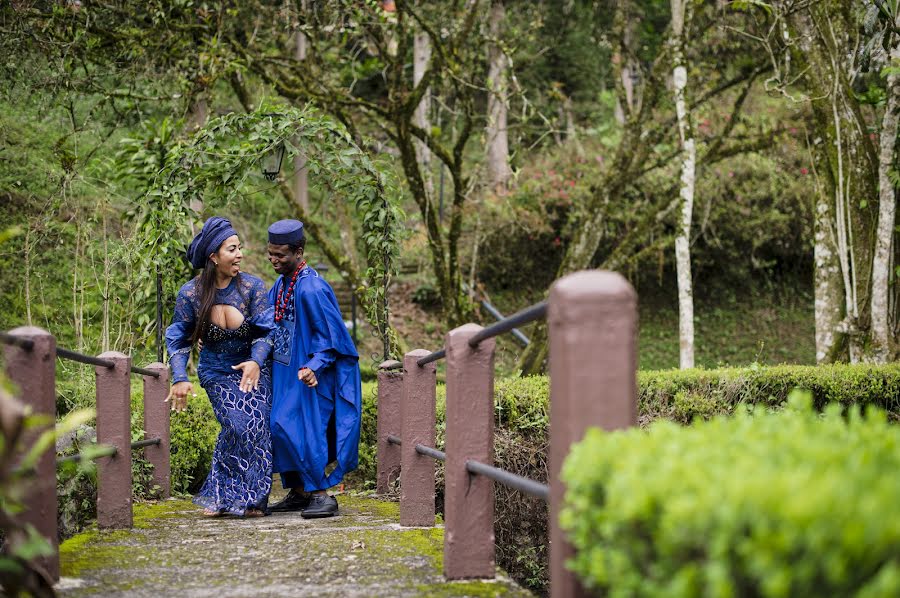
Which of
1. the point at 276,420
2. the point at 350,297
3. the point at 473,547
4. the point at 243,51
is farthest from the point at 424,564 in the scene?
the point at 350,297

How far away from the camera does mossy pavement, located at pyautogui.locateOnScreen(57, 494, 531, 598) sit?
3.39 m

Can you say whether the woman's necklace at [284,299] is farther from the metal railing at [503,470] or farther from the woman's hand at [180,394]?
the metal railing at [503,470]

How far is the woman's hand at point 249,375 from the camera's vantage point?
5.50 m

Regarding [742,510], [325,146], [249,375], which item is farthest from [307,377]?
[742,510]

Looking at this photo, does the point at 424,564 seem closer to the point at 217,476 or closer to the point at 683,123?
the point at 217,476

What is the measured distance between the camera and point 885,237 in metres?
8.34

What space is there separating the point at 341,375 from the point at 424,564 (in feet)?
7.20

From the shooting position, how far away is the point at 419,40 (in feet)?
54.2

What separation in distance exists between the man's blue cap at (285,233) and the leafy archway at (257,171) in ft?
3.64

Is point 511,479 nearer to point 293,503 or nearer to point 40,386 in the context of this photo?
point 40,386

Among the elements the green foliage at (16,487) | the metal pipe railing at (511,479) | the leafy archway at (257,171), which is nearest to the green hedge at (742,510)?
the metal pipe railing at (511,479)

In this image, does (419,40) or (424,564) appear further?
(419,40)

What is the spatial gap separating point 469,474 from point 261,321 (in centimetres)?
251

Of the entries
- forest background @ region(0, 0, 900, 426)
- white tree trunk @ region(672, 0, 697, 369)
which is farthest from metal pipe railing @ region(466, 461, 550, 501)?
white tree trunk @ region(672, 0, 697, 369)
